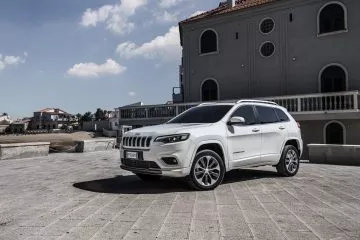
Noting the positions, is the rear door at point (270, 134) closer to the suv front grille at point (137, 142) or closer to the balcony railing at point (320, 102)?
the suv front grille at point (137, 142)

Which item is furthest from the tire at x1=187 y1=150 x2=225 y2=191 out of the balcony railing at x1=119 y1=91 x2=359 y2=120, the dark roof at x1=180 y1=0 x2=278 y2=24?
the dark roof at x1=180 y1=0 x2=278 y2=24

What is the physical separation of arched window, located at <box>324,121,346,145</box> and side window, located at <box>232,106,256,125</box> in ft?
48.9

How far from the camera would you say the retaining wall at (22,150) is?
44.3 feet

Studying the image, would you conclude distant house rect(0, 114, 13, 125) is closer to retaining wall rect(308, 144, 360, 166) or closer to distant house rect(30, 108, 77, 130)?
distant house rect(30, 108, 77, 130)

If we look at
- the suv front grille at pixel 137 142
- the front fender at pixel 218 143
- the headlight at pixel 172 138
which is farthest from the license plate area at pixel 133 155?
the front fender at pixel 218 143

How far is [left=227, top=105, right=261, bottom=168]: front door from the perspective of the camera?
25.0 feet

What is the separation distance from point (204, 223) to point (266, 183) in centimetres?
349

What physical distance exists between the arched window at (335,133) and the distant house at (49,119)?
10685cm

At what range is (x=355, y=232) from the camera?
4.47 m

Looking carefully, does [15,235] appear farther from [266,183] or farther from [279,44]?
[279,44]

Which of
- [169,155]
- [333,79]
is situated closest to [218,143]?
[169,155]

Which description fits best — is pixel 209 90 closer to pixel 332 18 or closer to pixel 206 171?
pixel 332 18

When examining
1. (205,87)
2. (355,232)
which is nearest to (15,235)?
(355,232)

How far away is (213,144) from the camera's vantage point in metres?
7.33
